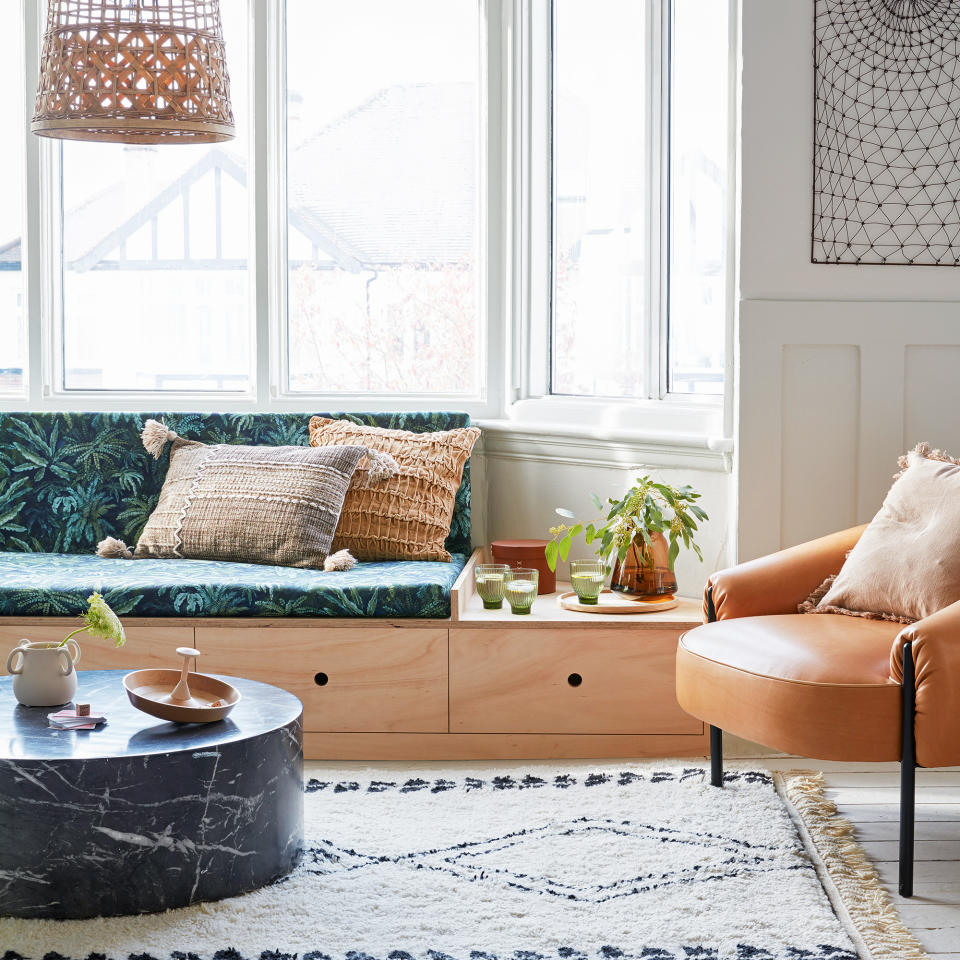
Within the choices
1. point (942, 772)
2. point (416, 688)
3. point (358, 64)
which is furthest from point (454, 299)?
point (942, 772)

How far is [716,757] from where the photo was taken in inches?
111

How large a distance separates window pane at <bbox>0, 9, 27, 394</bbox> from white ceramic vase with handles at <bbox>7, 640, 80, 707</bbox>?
2025 millimetres

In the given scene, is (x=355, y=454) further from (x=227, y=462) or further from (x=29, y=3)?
(x=29, y=3)

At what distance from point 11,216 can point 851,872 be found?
11.1 feet

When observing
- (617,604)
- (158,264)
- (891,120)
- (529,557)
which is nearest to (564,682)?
(617,604)

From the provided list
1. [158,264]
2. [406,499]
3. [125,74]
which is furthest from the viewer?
[158,264]

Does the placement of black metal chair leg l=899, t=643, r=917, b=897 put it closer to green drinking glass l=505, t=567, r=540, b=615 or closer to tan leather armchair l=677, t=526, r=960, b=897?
tan leather armchair l=677, t=526, r=960, b=897

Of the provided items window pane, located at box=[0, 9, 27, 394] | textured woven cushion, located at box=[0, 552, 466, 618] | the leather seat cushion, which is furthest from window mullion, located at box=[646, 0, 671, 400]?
window pane, located at box=[0, 9, 27, 394]

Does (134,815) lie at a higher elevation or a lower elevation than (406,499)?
lower

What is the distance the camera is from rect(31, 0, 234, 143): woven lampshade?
249 centimetres

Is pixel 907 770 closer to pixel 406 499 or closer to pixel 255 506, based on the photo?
pixel 406 499

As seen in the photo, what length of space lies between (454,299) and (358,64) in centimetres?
85

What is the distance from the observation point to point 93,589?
121 inches

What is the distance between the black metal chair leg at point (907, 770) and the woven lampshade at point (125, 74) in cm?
185
